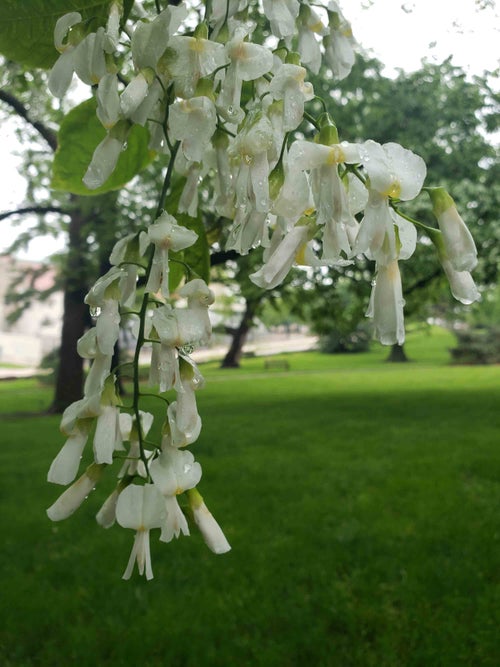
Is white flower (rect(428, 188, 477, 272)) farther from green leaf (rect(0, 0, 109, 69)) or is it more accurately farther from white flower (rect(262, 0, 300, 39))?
green leaf (rect(0, 0, 109, 69))

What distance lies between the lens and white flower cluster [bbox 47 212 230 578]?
561mm

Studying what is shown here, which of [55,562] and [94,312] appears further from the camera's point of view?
[55,562]

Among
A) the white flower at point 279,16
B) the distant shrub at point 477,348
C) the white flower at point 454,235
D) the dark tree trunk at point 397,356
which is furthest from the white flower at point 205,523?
the dark tree trunk at point 397,356

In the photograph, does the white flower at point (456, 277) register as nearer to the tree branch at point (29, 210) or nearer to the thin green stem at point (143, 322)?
the thin green stem at point (143, 322)

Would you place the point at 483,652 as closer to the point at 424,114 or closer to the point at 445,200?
the point at 445,200

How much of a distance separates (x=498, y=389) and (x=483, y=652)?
12.9m

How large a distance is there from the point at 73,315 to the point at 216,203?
11.1 meters

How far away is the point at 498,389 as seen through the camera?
588 inches

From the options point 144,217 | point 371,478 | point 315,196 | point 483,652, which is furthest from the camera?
point 144,217

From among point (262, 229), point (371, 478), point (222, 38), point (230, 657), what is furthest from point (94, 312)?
point (371, 478)

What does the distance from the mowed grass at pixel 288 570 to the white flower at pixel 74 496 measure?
2568mm

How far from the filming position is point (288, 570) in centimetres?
384

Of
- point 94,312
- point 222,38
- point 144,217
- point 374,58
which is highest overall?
point 374,58

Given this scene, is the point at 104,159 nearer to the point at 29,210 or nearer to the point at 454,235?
the point at 454,235
